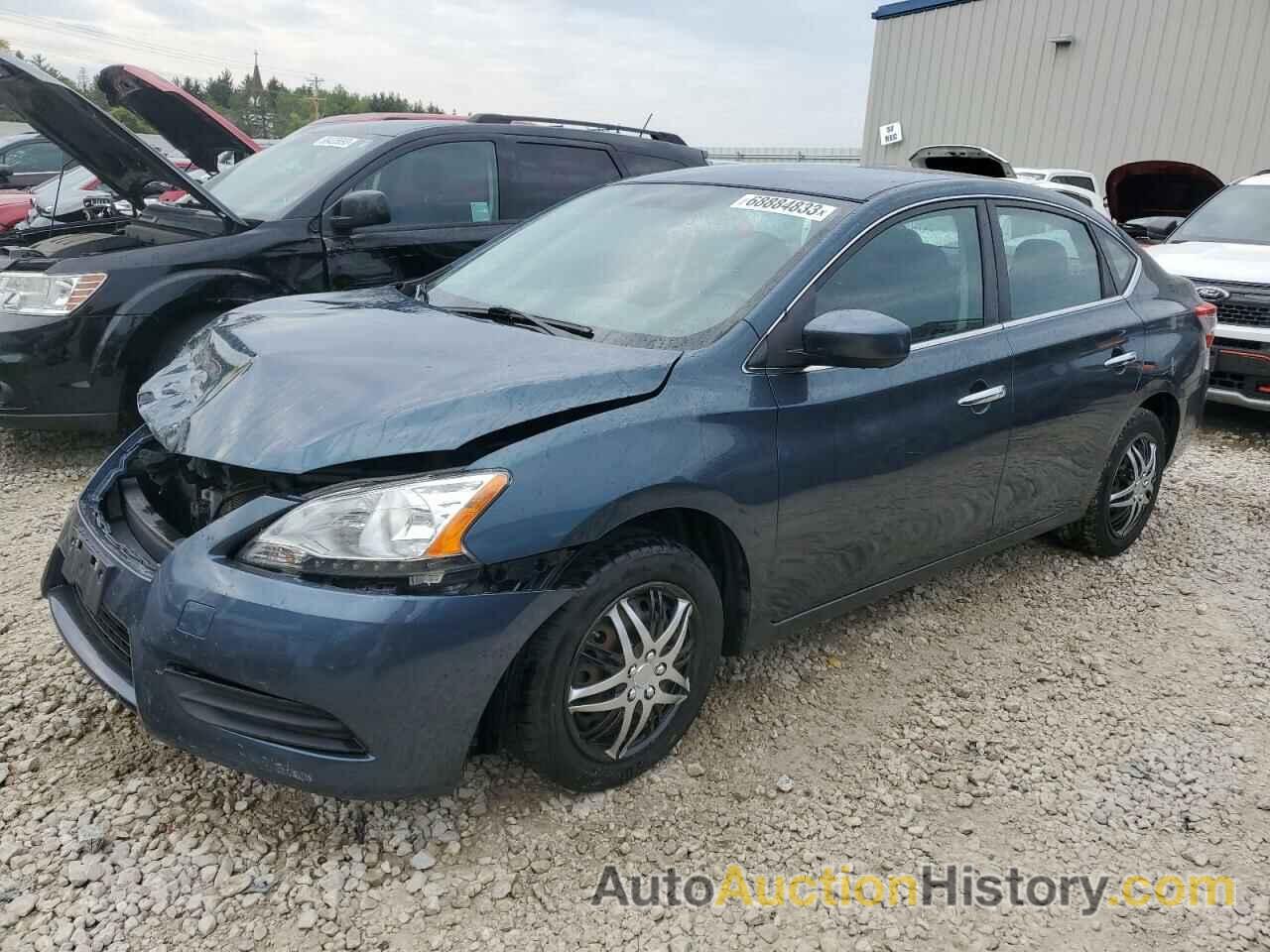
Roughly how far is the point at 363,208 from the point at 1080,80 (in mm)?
15364

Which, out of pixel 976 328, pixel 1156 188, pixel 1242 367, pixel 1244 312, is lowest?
pixel 1242 367

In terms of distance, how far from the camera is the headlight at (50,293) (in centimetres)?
468

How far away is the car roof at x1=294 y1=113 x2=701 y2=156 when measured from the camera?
18.8 feet

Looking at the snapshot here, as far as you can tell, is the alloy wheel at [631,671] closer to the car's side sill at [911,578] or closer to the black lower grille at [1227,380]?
the car's side sill at [911,578]

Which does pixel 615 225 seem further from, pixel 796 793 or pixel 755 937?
pixel 755 937

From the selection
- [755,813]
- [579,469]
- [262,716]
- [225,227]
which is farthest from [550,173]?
[262,716]

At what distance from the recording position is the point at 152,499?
9.00ft

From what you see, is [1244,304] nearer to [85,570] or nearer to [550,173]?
[550,173]

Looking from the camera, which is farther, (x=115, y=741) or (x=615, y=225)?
(x=615, y=225)

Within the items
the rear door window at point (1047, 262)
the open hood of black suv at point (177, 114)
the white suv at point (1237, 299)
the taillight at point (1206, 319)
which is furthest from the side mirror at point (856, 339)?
the open hood of black suv at point (177, 114)

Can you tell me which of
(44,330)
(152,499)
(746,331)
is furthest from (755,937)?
(44,330)

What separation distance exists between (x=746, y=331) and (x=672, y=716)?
1083 millimetres

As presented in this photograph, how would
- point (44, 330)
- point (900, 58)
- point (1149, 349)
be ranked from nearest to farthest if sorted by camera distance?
point (1149, 349)
point (44, 330)
point (900, 58)

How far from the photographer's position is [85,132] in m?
4.68
